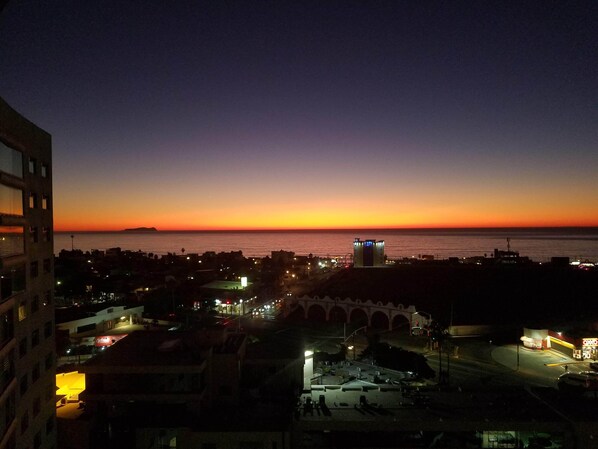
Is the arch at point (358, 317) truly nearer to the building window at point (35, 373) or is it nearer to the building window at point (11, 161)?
the building window at point (35, 373)

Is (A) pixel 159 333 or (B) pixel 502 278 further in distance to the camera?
(B) pixel 502 278

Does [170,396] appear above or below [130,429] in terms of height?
above

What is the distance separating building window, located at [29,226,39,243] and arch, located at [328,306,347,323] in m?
31.9

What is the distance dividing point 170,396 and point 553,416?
48.2 ft

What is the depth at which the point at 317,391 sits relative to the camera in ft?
62.8

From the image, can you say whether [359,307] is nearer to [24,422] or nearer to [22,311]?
[24,422]

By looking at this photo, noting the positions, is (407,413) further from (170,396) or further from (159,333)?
(159,333)

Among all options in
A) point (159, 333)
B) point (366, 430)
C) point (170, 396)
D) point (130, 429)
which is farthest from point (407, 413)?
point (159, 333)

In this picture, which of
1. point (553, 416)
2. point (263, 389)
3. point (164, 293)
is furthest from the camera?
point (164, 293)

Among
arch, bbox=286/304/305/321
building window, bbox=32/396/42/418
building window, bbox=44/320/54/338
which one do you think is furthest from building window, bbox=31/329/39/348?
arch, bbox=286/304/305/321

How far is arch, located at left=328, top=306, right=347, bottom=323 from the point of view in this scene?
4278 cm

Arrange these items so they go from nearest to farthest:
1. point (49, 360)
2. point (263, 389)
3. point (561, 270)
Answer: point (49, 360) < point (263, 389) < point (561, 270)

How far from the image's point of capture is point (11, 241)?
512 inches

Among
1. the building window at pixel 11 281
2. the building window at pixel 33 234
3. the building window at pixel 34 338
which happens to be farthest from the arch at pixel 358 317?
the building window at pixel 11 281
